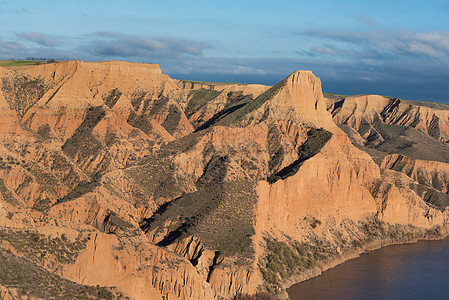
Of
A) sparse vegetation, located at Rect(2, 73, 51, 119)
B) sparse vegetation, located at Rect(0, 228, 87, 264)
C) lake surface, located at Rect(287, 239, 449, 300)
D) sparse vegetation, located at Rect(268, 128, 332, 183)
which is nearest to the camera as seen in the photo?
sparse vegetation, located at Rect(0, 228, 87, 264)

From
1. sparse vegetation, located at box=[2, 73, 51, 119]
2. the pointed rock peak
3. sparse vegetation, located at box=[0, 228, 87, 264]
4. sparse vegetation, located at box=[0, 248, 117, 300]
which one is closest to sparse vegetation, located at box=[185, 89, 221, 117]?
sparse vegetation, located at box=[2, 73, 51, 119]

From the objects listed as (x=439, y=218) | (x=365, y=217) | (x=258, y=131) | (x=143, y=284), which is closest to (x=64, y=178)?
(x=258, y=131)

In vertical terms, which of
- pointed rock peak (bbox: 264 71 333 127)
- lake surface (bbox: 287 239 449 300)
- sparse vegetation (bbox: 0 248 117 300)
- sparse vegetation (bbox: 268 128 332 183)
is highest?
pointed rock peak (bbox: 264 71 333 127)

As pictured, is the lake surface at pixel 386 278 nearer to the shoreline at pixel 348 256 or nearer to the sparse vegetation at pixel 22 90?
the shoreline at pixel 348 256

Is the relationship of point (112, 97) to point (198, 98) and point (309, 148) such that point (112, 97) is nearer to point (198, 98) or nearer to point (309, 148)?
point (198, 98)

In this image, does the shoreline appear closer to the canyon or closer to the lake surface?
the canyon

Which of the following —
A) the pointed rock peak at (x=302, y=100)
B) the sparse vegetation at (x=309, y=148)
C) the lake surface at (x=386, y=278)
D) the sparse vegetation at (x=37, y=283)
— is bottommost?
the lake surface at (x=386, y=278)

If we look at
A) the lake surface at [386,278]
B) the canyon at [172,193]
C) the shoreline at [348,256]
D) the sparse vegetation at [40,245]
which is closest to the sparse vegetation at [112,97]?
the canyon at [172,193]
